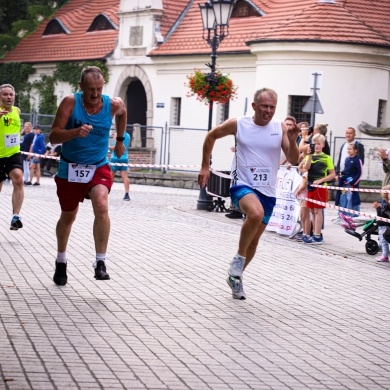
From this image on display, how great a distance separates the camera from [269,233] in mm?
18312

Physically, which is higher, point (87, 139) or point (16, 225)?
point (87, 139)

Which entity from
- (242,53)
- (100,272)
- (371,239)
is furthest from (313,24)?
(100,272)

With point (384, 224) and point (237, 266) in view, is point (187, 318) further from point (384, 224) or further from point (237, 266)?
point (384, 224)

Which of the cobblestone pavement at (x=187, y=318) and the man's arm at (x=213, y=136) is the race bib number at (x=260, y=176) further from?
the cobblestone pavement at (x=187, y=318)

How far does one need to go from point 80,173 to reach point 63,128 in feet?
1.45

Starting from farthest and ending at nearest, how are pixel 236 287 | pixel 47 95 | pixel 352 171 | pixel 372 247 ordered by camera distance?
Result: pixel 47 95 → pixel 352 171 → pixel 372 247 → pixel 236 287

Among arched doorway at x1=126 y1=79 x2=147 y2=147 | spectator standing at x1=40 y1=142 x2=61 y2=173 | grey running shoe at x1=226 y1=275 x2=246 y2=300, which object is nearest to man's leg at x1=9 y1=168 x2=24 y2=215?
grey running shoe at x1=226 y1=275 x2=246 y2=300

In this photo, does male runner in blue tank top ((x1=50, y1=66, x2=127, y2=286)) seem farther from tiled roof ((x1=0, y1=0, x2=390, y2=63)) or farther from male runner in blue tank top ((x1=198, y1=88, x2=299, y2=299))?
tiled roof ((x1=0, y1=0, x2=390, y2=63))

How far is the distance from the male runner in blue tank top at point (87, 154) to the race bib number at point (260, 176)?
54.0 inches

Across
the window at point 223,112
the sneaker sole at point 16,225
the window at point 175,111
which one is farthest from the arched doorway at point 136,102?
the sneaker sole at point 16,225

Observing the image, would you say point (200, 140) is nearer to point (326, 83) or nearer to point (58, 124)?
point (326, 83)

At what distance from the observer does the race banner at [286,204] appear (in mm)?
17875

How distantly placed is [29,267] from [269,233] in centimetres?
741

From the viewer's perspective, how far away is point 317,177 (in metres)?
17.1
